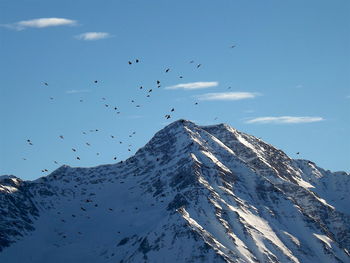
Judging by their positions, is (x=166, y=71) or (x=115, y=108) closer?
(x=166, y=71)

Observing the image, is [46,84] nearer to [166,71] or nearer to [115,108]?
[115,108]

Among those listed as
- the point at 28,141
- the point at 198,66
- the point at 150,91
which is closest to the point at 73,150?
the point at 28,141

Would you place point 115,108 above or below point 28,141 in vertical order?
below

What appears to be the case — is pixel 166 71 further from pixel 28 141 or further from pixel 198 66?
pixel 28 141

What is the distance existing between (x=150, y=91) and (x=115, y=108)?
7.92 meters

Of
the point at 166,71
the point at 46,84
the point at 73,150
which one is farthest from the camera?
the point at 73,150

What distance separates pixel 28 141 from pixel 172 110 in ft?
110

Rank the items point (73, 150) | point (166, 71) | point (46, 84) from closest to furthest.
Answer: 1. point (166, 71)
2. point (46, 84)
3. point (73, 150)

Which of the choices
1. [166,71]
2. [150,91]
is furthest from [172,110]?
[166,71]

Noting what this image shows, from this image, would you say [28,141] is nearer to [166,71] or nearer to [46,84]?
[46,84]

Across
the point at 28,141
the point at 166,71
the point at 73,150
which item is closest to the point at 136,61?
the point at 166,71

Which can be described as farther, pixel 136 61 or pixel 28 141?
pixel 28 141

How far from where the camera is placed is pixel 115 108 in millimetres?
158500

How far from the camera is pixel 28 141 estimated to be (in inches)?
7116
